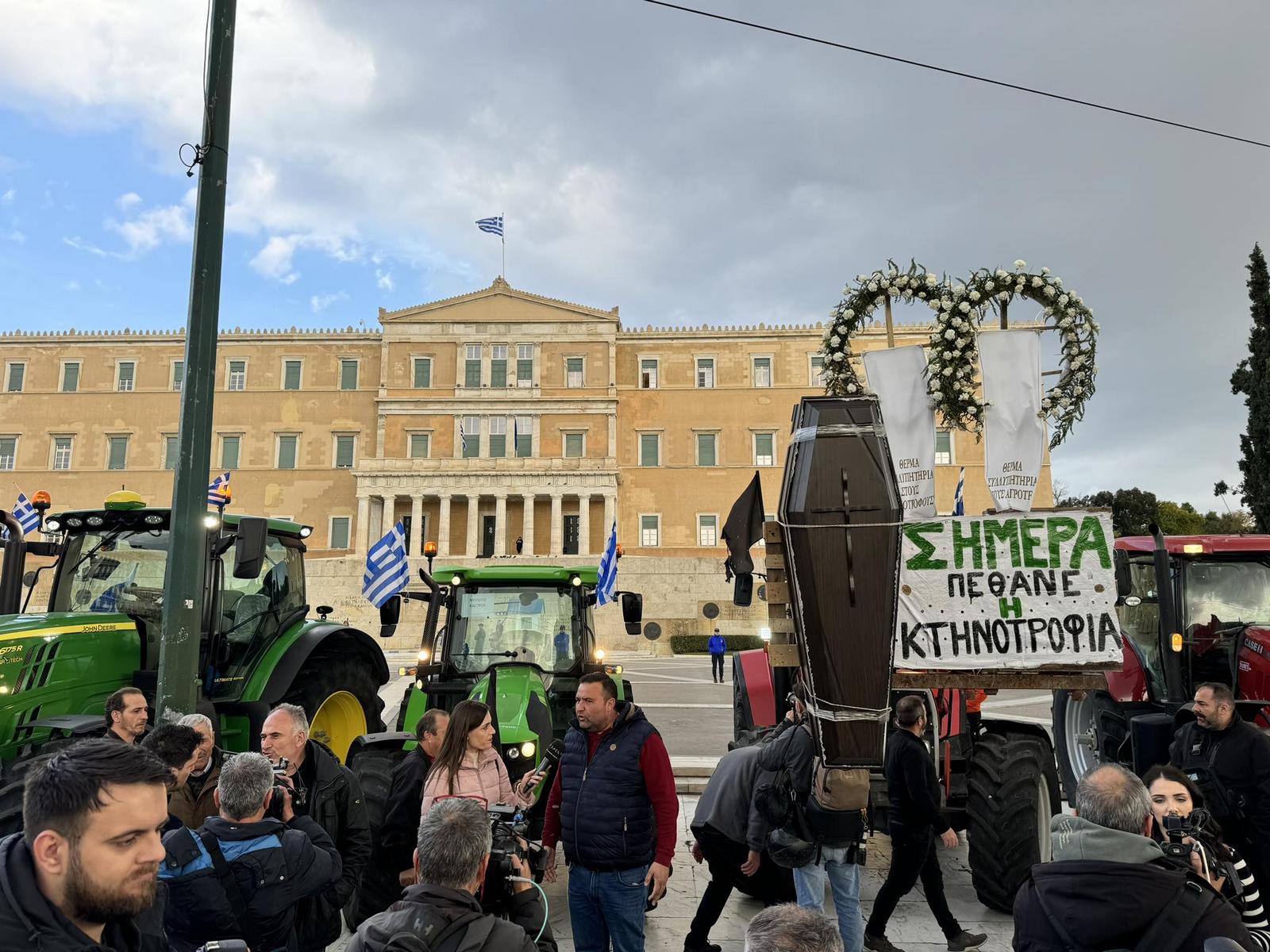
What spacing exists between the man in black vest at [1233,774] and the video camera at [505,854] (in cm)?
335

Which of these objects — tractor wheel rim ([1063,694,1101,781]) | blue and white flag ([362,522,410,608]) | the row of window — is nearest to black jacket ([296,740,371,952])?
tractor wheel rim ([1063,694,1101,781])

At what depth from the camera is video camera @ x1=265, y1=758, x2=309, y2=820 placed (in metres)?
3.13

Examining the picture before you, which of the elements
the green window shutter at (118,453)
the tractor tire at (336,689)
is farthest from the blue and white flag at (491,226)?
the tractor tire at (336,689)

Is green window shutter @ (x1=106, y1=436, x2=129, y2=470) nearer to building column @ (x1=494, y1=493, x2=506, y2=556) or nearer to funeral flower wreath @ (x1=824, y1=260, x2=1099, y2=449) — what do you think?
building column @ (x1=494, y1=493, x2=506, y2=556)

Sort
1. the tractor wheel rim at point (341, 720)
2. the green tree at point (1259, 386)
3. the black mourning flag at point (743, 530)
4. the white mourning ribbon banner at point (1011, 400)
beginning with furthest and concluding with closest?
the green tree at point (1259, 386) < the tractor wheel rim at point (341, 720) < the white mourning ribbon banner at point (1011, 400) < the black mourning flag at point (743, 530)

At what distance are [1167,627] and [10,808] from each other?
717cm

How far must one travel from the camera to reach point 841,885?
433 centimetres

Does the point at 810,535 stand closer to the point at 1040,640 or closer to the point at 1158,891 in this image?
the point at 1158,891

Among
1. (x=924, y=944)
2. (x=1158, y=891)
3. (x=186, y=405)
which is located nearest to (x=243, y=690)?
(x=186, y=405)

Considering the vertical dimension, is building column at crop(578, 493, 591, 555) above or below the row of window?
below

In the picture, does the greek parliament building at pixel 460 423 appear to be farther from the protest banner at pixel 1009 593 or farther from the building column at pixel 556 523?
the protest banner at pixel 1009 593

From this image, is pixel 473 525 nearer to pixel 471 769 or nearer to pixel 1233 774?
pixel 471 769

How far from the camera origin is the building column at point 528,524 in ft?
152

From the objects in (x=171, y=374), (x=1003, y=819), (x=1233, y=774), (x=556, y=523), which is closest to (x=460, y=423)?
(x=556, y=523)
